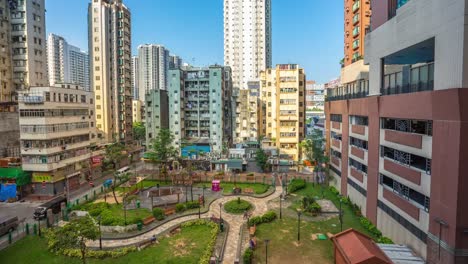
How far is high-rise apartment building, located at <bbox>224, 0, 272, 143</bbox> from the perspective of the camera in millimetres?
138875

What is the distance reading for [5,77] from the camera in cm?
6003

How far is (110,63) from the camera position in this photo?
75688mm

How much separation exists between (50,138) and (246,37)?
112 meters

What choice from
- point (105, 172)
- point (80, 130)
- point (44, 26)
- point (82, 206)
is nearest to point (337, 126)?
point (82, 206)

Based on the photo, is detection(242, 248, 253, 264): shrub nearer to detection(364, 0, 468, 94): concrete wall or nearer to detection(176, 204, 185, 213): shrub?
detection(176, 204, 185, 213): shrub

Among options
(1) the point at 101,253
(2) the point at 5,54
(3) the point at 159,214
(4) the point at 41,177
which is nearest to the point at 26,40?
(2) the point at 5,54

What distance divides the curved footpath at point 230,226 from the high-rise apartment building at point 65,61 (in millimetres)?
126522

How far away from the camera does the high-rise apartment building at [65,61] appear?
140 m

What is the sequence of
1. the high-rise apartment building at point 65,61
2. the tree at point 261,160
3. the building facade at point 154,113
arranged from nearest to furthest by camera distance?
the tree at point 261,160, the building facade at point 154,113, the high-rise apartment building at point 65,61

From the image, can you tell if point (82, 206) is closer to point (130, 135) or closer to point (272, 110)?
point (130, 135)

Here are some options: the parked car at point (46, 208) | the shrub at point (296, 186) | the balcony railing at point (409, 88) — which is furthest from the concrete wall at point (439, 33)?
the parked car at point (46, 208)

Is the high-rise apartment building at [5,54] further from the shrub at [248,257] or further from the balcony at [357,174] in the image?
the balcony at [357,174]

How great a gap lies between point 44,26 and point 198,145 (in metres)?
44.6

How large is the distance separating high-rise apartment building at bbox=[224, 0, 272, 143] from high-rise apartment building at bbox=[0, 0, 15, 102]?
93084 mm
